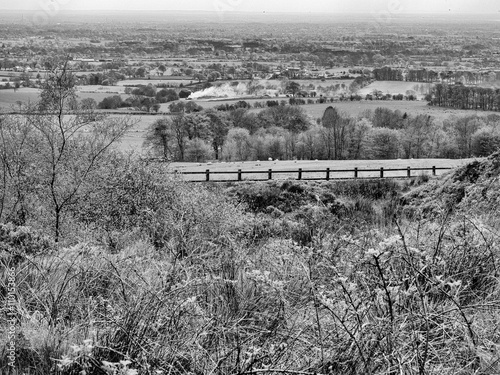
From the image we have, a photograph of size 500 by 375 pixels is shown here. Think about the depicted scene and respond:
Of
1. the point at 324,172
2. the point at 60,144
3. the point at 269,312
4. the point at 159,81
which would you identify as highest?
the point at 269,312

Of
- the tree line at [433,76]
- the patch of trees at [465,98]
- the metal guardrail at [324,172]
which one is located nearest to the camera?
the metal guardrail at [324,172]

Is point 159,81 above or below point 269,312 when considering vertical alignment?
below

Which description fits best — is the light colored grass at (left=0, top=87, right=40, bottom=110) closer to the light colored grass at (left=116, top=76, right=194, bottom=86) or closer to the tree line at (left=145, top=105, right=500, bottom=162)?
the tree line at (left=145, top=105, right=500, bottom=162)

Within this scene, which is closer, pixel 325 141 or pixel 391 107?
pixel 325 141

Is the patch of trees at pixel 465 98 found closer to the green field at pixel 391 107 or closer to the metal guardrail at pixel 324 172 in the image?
the green field at pixel 391 107

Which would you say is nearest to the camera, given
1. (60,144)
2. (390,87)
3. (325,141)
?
(60,144)

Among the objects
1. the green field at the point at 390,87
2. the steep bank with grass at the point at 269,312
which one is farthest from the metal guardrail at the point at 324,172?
the green field at the point at 390,87

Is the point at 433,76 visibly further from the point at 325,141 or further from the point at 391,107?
the point at 325,141

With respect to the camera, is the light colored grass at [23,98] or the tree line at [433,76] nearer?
the light colored grass at [23,98]

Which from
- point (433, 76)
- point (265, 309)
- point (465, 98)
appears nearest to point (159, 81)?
point (433, 76)

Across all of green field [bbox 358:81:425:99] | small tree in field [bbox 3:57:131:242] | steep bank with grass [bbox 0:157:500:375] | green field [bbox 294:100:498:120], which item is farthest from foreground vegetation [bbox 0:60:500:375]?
green field [bbox 358:81:425:99]

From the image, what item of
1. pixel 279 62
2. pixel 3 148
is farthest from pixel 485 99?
pixel 279 62
